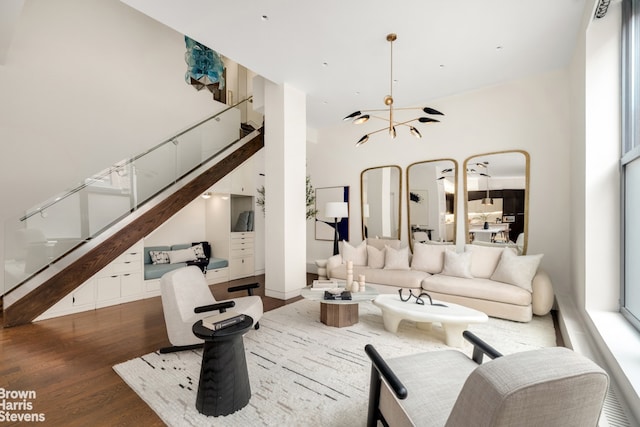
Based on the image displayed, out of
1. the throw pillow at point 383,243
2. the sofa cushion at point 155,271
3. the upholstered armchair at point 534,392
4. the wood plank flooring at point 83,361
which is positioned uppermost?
the upholstered armchair at point 534,392

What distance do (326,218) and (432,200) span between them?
2432 millimetres

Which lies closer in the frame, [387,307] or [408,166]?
[387,307]

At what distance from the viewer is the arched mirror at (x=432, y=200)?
16.9ft

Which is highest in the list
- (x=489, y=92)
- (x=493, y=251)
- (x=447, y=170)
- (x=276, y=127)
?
(x=489, y=92)

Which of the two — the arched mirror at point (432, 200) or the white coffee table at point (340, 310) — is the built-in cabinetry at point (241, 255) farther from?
the arched mirror at point (432, 200)

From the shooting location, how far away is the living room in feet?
8.66

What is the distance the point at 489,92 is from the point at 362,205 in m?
2.98

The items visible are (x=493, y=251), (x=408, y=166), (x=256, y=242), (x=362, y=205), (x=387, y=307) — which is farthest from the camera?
(x=256, y=242)

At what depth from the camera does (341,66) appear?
13.7 feet

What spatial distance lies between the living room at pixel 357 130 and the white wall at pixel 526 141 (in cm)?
2

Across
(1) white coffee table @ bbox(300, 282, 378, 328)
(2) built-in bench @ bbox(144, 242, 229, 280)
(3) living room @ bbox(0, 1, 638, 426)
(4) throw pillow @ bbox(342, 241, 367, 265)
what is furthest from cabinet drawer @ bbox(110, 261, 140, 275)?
(4) throw pillow @ bbox(342, 241, 367, 265)

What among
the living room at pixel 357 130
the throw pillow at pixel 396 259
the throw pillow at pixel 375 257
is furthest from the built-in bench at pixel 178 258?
the throw pillow at pixel 396 259

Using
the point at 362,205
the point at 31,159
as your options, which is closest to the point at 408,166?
the point at 362,205

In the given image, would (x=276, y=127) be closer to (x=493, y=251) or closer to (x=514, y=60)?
(x=514, y=60)
